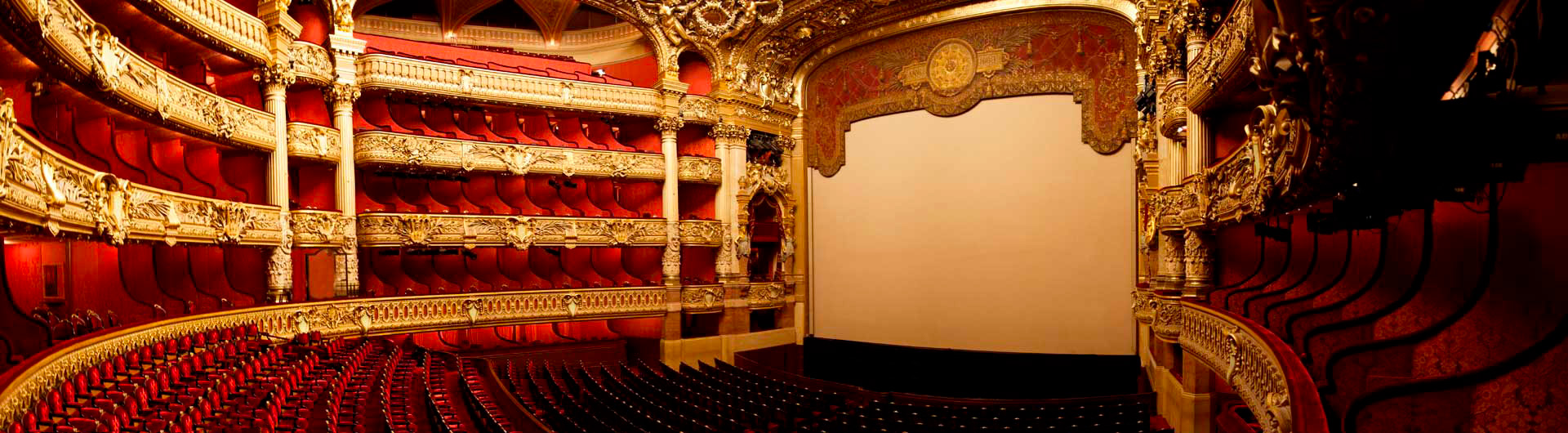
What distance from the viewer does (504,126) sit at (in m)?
15.0

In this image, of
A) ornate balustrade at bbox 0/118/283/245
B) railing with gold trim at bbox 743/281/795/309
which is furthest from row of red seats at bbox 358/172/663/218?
ornate balustrade at bbox 0/118/283/245

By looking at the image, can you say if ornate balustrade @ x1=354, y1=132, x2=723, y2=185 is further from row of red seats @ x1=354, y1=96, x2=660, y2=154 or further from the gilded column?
the gilded column

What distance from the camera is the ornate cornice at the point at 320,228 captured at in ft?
36.8

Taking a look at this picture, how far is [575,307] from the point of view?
14.1 m

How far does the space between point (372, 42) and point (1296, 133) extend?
14.6m

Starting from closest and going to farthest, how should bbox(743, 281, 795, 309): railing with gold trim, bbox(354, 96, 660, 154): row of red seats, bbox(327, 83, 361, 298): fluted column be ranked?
1. bbox(327, 83, 361, 298): fluted column
2. bbox(354, 96, 660, 154): row of red seats
3. bbox(743, 281, 795, 309): railing with gold trim

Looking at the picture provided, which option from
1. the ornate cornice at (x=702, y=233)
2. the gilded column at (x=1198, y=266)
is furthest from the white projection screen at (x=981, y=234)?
the gilded column at (x=1198, y=266)

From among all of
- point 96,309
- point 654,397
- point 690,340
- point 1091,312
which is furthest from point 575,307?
point 1091,312

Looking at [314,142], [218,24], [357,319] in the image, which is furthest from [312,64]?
[357,319]

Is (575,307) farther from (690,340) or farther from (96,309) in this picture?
(96,309)

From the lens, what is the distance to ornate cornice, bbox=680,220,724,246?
50.6 feet

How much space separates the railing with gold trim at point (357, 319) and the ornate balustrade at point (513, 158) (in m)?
1.93

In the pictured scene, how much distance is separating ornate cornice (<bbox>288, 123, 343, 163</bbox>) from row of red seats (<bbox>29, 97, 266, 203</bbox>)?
0.41 m

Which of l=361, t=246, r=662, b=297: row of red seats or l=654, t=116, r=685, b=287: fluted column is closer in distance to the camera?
l=361, t=246, r=662, b=297: row of red seats
